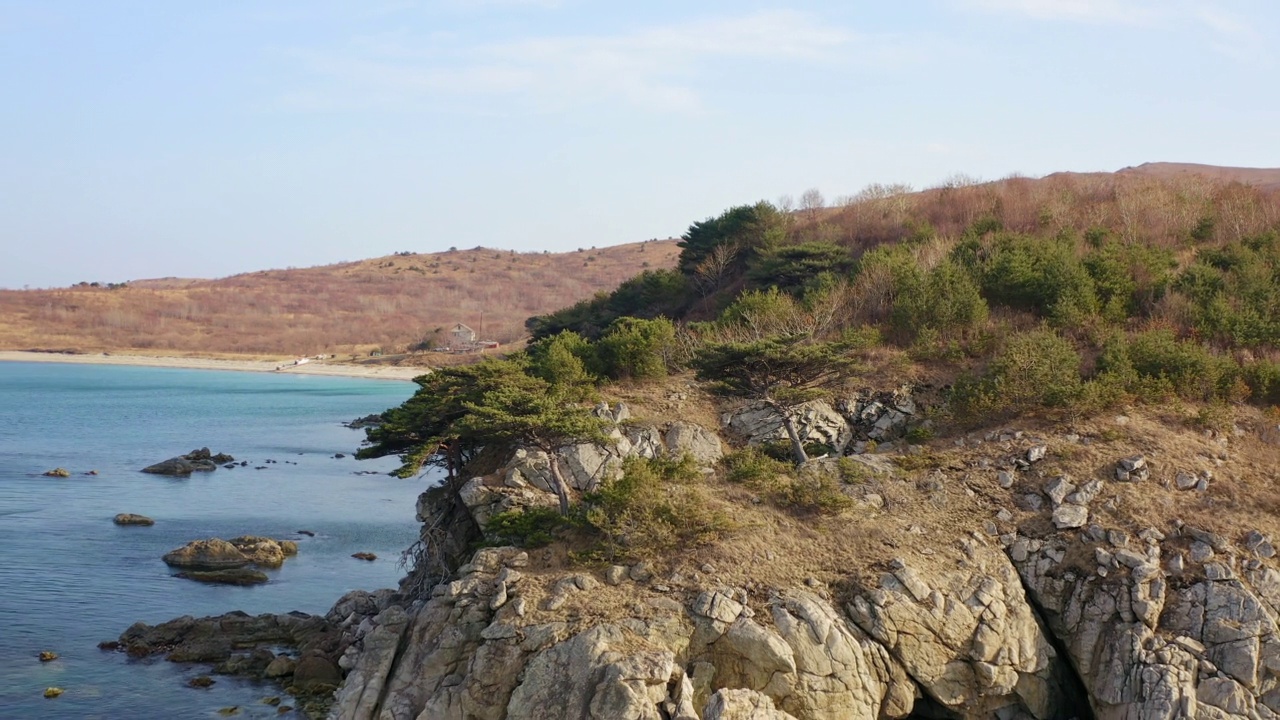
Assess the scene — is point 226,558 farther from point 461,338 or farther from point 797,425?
point 461,338

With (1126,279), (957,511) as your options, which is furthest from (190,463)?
(1126,279)

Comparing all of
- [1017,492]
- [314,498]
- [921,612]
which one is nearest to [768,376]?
[1017,492]

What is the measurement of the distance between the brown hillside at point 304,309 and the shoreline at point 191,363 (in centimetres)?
425

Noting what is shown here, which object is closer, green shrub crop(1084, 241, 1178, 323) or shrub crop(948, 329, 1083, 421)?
shrub crop(948, 329, 1083, 421)

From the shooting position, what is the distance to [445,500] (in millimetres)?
22922

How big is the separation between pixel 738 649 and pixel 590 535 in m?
3.77

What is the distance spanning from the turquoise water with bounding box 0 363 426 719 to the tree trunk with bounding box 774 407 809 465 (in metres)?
11.7

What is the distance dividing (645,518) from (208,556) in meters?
19.9

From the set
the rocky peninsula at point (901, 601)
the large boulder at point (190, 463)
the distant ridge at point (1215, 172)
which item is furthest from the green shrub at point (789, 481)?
the large boulder at point (190, 463)

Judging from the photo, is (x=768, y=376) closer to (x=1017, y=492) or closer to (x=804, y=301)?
(x=1017, y=492)

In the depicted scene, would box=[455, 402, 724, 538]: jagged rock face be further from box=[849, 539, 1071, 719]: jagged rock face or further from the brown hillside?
the brown hillside

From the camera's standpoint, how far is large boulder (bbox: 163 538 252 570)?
1275 inches

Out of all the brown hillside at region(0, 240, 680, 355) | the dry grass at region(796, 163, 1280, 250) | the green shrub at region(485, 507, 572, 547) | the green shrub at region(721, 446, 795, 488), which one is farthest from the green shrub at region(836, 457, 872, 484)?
the brown hillside at region(0, 240, 680, 355)

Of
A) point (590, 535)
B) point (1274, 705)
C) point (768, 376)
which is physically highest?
point (768, 376)
